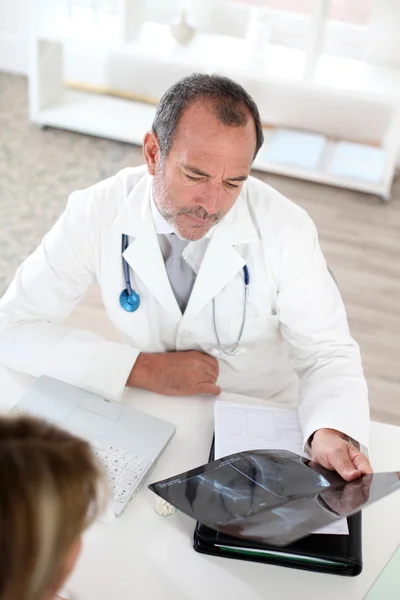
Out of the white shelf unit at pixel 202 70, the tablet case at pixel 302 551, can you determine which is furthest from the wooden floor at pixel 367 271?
the tablet case at pixel 302 551

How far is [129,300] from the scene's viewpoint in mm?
1556

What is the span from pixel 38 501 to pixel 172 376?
87 cm

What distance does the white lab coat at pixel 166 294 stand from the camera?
4.73 feet

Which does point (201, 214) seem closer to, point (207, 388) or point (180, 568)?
point (207, 388)

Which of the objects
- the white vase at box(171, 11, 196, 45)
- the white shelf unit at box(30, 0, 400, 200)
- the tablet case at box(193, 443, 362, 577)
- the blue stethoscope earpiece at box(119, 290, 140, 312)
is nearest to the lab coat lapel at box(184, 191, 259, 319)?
the blue stethoscope earpiece at box(119, 290, 140, 312)

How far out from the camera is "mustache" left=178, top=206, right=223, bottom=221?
4.64ft

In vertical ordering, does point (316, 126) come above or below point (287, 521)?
below

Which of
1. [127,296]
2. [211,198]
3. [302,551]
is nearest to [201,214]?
[211,198]

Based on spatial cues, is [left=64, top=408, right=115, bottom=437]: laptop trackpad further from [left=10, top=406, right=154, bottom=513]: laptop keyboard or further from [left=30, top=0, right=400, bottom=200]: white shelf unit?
[left=30, top=0, right=400, bottom=200]: white shelf unit

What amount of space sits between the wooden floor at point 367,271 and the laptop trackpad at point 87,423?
121cm

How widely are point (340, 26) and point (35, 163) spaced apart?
1.68 m

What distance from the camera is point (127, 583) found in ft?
3.50

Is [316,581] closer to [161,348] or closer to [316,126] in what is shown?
[161,348]

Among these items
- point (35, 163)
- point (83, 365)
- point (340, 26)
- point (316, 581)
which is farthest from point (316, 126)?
point (316, 581)
